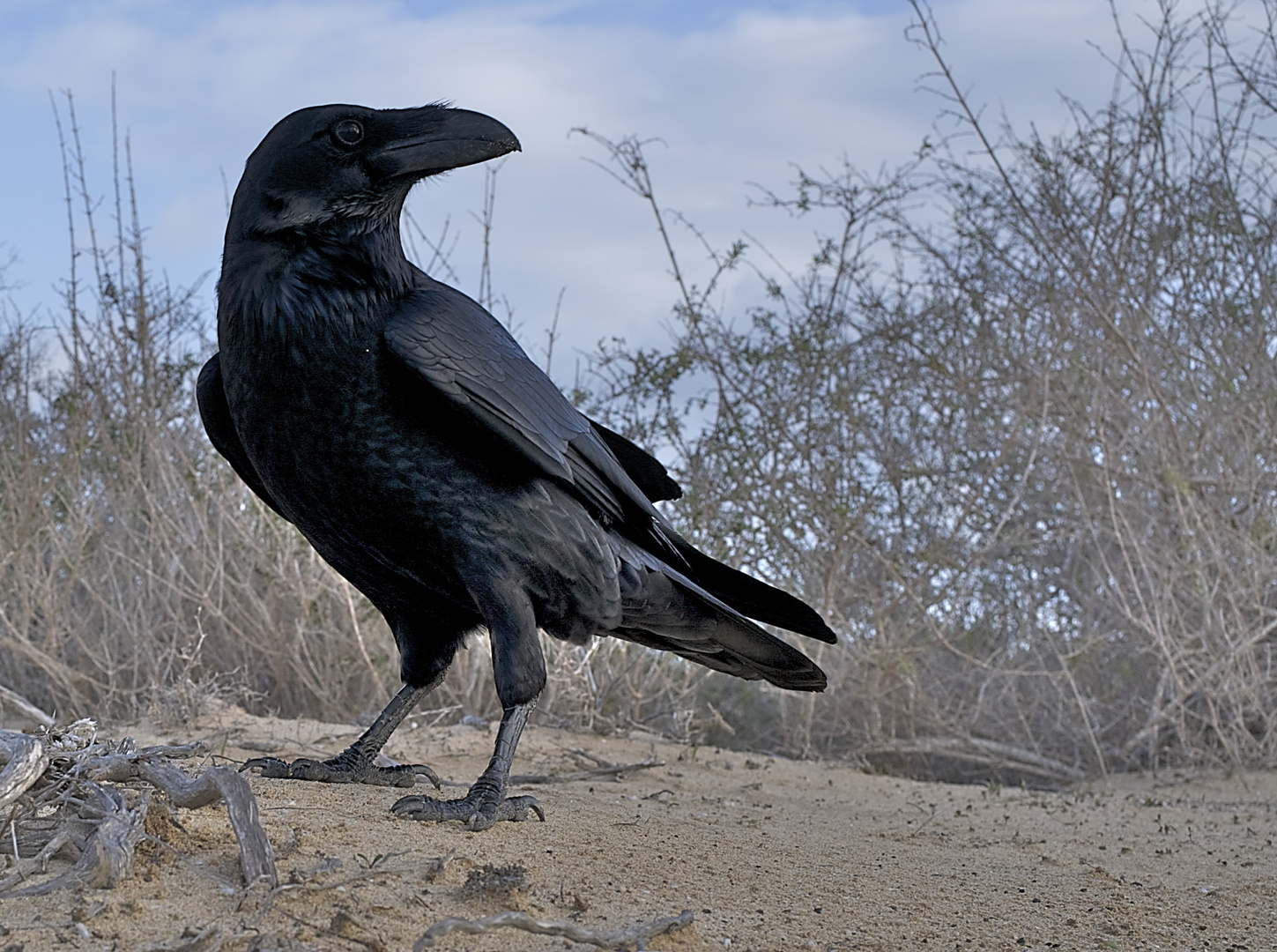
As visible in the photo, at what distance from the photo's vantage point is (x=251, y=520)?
6832 mm

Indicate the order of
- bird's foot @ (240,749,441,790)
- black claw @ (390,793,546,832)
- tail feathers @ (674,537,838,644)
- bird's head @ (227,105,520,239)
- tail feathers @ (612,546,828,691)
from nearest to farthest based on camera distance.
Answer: black claw @ (390,793,546,832)
bird's head @ (227,105,520,239)
bird's foot @ (240,749,441,790)
tail feathers @ (612,546,828,691)
tail feathers @ (674,537,838,644)

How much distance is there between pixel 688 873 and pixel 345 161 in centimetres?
206

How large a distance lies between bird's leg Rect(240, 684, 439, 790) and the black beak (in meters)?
1.61

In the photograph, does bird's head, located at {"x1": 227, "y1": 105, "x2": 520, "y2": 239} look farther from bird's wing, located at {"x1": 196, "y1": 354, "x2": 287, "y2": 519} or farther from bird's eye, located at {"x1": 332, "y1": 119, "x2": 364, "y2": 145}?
bird's wing, located at {"x1": 196, "y1": 354, "x2": 287, "y2": 519}

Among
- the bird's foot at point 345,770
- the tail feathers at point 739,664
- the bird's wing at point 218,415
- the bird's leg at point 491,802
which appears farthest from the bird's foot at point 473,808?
the bird's wing at point 218,415

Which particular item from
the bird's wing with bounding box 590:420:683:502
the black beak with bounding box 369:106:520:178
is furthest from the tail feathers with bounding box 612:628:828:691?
the black beak with bounding box 369:106:520:178

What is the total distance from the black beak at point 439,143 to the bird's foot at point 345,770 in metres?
1.73

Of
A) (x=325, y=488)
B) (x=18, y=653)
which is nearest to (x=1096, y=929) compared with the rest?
(x=325, y=488)

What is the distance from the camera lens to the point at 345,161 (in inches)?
127

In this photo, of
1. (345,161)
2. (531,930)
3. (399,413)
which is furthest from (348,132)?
(531,930)

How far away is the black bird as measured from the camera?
3.12 meters

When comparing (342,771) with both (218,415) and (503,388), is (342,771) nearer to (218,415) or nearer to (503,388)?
(218,415)

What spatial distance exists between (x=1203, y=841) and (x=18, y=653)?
6172 mm

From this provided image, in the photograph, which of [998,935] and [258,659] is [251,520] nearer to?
[258,659]
